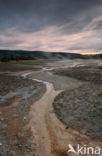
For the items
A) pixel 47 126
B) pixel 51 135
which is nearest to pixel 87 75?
pixel 47 126

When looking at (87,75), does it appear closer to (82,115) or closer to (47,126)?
(82,115)

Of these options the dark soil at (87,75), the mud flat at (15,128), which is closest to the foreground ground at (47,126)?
the mud flat at (15,128)

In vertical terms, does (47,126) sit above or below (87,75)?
below

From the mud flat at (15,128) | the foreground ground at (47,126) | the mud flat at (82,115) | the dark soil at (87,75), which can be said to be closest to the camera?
the mud flat at (15,128)

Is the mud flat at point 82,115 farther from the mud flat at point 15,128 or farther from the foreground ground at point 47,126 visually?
the mud flat at point 15,128

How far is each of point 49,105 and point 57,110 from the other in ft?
4.04

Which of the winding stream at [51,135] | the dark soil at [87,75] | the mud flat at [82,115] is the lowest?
the winding stream at [51,135]

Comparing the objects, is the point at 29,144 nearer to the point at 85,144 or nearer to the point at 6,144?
the point at 6,144

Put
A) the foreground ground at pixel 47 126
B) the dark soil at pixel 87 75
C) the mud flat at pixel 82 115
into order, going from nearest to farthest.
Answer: the foreground ground at pixel 47 126 < the mud flat at pixel 82 115 < the dark soil at pixel 87 75

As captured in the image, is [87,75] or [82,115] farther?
[87,75]

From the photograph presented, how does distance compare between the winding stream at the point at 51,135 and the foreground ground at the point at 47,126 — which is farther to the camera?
the foreground ground at the point at 47,126

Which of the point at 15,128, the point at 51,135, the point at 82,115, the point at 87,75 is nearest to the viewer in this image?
the point at 51,135

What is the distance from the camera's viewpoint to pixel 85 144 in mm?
4918

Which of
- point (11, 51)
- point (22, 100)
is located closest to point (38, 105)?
point (22, 100)
